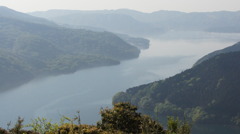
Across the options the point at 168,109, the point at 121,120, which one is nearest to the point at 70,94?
the point at 168,109

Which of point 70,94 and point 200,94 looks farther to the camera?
point 70,94

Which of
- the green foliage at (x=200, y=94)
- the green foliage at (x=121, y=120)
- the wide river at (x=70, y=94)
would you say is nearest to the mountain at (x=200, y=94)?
the green foliage at (x=200, y=94)

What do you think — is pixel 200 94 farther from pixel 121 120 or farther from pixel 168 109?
pixel 121 120

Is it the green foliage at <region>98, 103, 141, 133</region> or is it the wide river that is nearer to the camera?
the green foliage at <region>98, 103, 141, 133</region>

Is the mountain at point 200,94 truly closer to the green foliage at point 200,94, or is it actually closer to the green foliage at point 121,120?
the green foliage at point 200,94

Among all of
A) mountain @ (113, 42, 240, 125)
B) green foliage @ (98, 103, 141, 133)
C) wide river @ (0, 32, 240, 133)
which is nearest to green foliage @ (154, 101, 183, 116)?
mountain @ (113, 42, 240, 125)

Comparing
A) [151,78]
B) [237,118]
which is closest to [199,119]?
[237,118]

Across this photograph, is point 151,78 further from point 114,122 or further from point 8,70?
point 114,122

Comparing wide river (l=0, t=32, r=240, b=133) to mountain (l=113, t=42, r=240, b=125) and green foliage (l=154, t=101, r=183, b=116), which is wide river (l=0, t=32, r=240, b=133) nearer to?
mountain (l=113, t=42, r=240, b=125)
